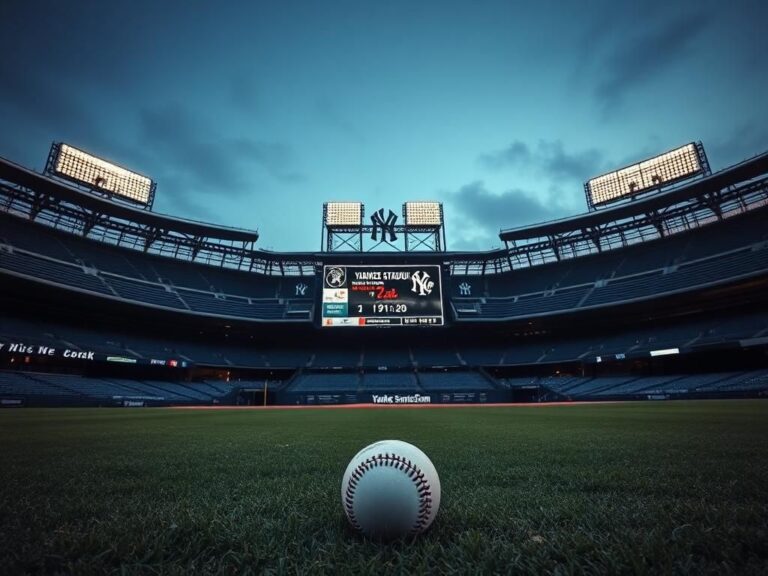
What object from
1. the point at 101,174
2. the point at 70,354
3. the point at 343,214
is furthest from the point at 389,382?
the point at 101,174

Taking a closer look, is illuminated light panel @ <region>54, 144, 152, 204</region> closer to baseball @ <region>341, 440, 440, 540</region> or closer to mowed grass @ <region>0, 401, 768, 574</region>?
mowed grass @ <region>0, 401, 768, 574</region>

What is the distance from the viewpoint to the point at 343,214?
41.5m

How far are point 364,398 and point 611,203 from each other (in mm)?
29238

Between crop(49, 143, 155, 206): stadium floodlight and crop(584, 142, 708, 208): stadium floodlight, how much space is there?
136 ft

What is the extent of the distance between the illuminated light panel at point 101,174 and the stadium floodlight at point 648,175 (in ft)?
136

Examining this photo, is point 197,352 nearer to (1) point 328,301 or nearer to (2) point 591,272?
(1) point 328,301

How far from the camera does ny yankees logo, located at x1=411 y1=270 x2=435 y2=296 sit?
116ft

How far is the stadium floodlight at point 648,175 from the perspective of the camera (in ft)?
113

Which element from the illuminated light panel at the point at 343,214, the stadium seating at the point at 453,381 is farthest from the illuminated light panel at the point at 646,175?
the illuminated light panel at the point at 343,214

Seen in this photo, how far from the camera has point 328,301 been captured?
113 feet

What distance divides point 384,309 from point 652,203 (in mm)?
23926

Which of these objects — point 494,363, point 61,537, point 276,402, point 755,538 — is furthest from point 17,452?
point 494,363

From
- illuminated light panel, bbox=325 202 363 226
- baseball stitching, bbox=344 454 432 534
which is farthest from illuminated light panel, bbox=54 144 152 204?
baseball stitching, bbox=344 454 432 534

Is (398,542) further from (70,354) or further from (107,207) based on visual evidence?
(107,207)
